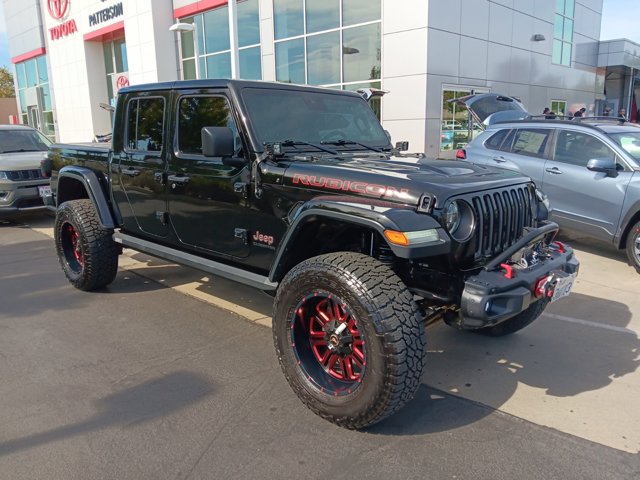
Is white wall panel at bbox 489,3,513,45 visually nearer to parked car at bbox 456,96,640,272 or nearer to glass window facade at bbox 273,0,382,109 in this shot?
glass window facade at bbox 273,0,382,109

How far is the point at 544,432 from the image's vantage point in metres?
2.91

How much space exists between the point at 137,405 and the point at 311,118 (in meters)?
2.42

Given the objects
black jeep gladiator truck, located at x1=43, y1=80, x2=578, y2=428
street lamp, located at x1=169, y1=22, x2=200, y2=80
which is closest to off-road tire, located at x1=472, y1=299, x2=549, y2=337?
black jeep gladiator truck, located at x1=43, y1=80, x2=578, y2=428

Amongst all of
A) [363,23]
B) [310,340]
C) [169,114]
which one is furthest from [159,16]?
[310,340]

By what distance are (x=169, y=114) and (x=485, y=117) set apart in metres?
5.66

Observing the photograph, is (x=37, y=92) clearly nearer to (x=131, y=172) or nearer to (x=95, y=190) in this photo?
(x=95, y=190)

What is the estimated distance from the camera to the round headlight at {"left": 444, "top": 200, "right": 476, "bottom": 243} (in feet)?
9.69

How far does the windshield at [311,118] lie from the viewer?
150 inches

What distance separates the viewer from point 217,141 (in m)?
3.44

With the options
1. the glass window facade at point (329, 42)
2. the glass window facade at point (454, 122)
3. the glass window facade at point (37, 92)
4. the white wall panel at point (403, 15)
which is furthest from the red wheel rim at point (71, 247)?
the glass window facade at point (37, 92)

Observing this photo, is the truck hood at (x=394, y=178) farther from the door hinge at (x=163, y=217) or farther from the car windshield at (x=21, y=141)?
the car windshield at (x=21, y=141)

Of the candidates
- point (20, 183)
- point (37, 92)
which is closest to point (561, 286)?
point (20, 183)

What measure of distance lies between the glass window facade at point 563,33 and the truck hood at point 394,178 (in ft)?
56.1

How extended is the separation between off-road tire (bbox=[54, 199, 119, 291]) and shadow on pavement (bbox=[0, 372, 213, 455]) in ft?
6.57
